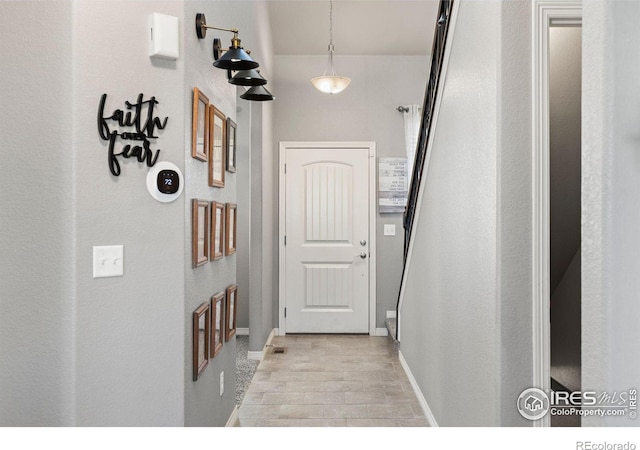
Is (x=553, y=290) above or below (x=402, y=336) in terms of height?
above

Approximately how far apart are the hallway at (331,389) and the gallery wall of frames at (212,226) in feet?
2.36

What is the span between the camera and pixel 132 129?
6.68 feet

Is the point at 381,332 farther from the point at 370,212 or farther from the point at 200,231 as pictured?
the point at 200,231

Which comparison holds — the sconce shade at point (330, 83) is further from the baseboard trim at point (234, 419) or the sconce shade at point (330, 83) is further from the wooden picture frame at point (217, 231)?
the baseboard trim at point (234, 419)

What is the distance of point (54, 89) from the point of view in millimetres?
1907

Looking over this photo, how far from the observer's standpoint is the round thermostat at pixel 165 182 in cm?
207

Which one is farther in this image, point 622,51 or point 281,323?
point 281,323

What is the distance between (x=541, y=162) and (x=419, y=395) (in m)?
2.16

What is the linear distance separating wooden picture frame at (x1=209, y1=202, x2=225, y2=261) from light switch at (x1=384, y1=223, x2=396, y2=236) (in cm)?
307

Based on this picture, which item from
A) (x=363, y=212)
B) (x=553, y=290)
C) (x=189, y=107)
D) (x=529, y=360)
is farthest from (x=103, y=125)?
(x=363, y=212)

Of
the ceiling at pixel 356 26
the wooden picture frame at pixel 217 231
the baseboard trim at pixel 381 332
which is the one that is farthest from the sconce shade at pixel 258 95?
the baseboard trim at pixel 381 332

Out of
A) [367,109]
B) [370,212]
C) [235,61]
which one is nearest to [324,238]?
[370,212]
